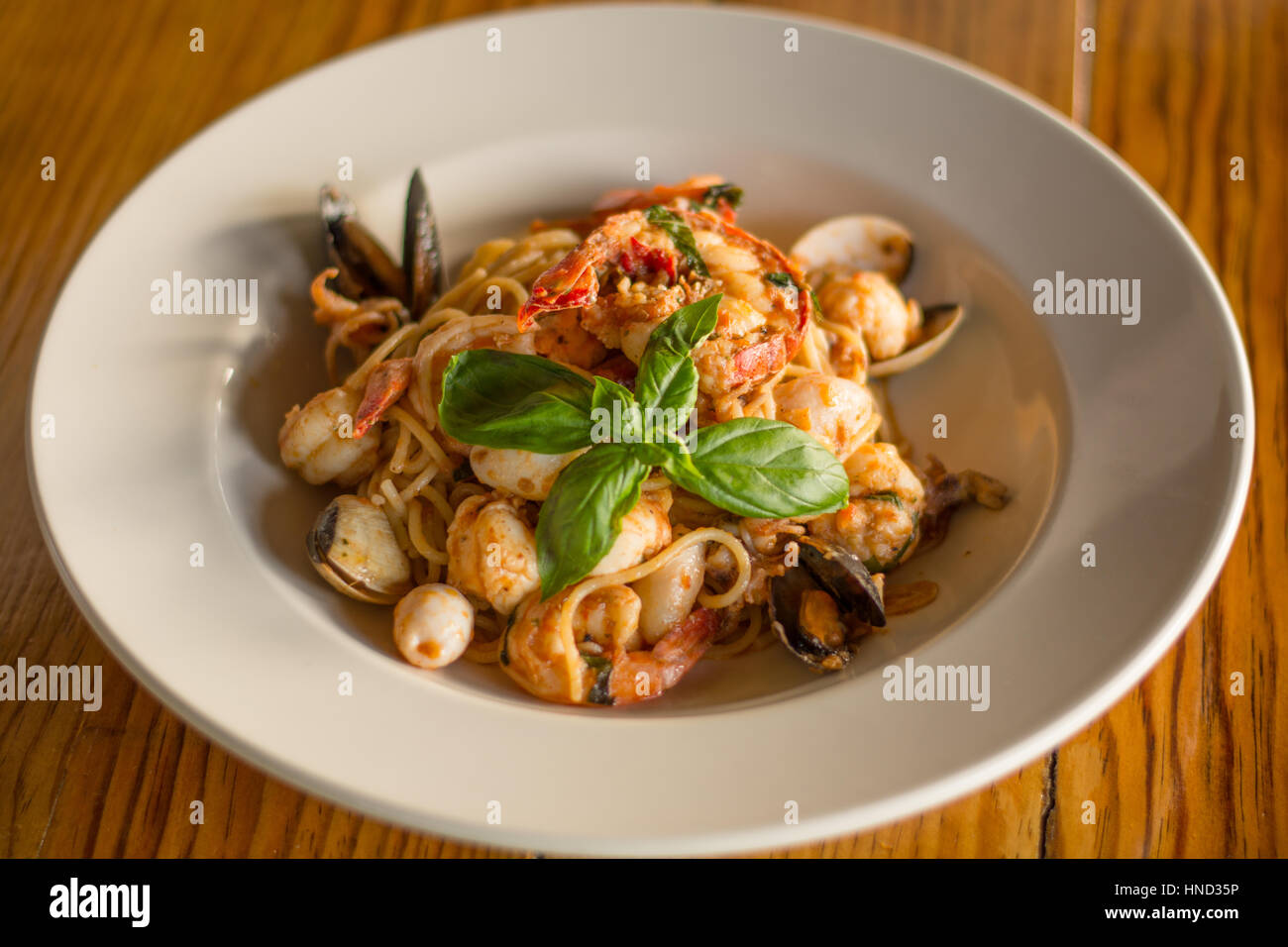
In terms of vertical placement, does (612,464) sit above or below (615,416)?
below

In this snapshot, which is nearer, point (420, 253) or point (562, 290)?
point (562, 290)

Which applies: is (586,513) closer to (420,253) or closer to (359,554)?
(359,554)

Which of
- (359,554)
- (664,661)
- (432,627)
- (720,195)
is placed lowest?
(664,661)

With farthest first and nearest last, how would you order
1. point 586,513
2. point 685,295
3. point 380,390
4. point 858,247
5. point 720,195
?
point 858,247, point 720,195, point 380,390, point 685,295, point 586,513

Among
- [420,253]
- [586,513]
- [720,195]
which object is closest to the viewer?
[586,513]

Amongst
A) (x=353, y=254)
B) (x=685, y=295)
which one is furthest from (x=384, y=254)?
(x=685, y=295)

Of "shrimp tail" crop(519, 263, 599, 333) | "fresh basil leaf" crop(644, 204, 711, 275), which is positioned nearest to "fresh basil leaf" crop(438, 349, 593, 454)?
"shrimp tail" crop(519, 263, 599, 333)

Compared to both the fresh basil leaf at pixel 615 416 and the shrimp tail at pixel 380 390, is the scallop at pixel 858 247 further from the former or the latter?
the shrimp tail at pixel 380 390
